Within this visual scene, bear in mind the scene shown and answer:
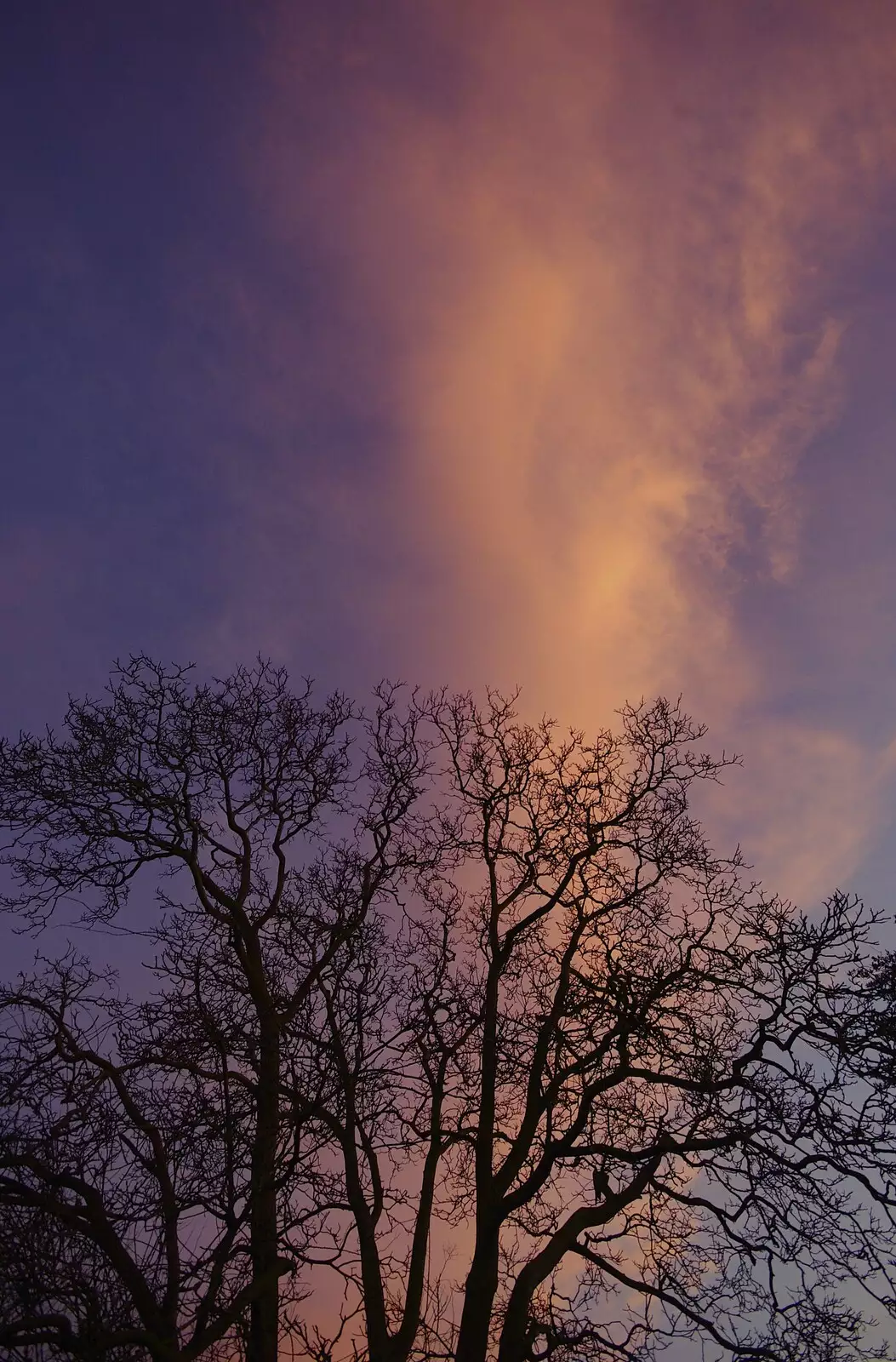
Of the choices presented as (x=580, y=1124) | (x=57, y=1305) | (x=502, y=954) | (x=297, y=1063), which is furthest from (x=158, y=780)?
(x=580, y=1124)

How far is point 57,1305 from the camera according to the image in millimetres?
8766

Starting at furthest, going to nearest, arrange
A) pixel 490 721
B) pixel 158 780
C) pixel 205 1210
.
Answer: pixel 490 721, pixel 158 780, pixel 205 1210

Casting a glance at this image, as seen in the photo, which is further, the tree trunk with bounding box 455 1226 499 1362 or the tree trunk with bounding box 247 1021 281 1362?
the tree trunk with bounding box 455 1226 499 1362

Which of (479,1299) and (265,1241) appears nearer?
(265,1241)

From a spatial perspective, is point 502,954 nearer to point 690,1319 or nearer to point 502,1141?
point 502,1141

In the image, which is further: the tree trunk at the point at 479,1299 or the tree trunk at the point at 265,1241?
the tree trunk at the point at 479,1299

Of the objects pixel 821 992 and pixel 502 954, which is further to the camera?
pixel 502 954

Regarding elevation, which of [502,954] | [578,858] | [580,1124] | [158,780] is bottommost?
[580,1124]

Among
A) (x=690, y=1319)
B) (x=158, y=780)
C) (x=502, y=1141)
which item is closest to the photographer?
(x=690, y=1319)

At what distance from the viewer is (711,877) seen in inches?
463

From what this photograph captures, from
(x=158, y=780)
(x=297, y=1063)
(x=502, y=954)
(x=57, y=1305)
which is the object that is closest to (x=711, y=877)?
(x=502, y=954)

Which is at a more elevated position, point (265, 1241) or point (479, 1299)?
point (265, 1241)

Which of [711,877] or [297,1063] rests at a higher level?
[711,877]

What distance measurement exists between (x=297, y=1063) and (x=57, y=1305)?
3.22m
